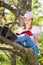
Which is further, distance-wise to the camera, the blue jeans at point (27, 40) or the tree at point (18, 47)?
the blue jeans at point (27, 40)

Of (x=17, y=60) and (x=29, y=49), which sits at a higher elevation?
(x=29, y=49)

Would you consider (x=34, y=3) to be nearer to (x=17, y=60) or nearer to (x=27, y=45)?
(x=17, y=60)

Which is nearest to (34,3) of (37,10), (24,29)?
(37,10)

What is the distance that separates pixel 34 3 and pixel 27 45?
3.19 metres

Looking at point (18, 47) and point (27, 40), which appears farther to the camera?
point (27, 40)

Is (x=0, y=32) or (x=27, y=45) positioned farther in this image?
(x=27, y=45)

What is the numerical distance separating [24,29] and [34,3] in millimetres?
3006

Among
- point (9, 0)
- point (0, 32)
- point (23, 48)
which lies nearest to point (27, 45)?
point (23, 48)

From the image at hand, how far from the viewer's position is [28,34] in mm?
2918

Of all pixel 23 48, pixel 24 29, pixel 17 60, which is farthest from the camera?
pixel 17 60

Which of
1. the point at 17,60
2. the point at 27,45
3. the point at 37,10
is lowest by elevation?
the point at 17,60

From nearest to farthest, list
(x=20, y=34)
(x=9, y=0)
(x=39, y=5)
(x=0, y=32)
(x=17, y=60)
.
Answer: (x=0, y=32)
(x=20, y=34)
(x=17, y=60)
(x=9, y=0)
(x=39, y=5)

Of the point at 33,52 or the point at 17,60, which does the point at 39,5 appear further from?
the point at 33,52

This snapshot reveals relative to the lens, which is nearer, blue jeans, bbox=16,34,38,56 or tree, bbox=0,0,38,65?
tree, bbox=0,0,38,65
